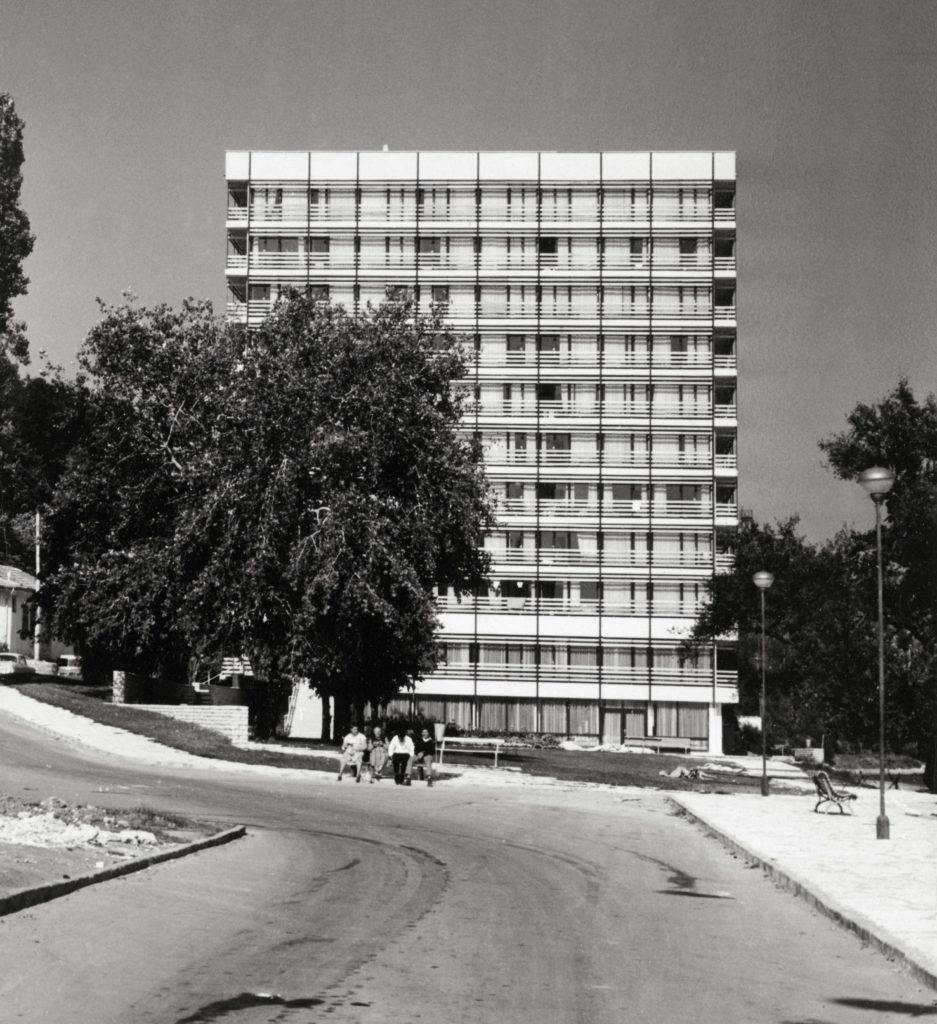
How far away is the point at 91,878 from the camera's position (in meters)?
13.6

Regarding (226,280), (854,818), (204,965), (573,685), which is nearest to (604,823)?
(854,818)

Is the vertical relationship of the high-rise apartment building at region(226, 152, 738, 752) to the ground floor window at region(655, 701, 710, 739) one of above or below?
above

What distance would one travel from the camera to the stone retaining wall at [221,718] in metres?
42.7

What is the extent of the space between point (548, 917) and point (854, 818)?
17807 millimetres

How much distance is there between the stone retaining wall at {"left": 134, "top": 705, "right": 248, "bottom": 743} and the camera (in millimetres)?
42656

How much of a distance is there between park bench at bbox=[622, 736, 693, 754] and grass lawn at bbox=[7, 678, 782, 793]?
28.0 metres

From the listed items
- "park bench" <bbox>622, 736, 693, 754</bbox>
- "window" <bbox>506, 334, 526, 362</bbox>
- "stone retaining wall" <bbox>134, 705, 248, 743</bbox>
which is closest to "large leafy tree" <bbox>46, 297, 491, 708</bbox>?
"stone retaining wall" <bbox>134, 705, 248, 743</bbox>

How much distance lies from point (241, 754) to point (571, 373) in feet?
177

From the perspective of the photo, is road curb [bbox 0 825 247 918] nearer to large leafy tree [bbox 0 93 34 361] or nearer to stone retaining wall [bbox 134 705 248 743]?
stone retaining wall [bbox 134 705 248 743]

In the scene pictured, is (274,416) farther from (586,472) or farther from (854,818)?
(586,472)

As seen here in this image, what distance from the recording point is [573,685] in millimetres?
87188

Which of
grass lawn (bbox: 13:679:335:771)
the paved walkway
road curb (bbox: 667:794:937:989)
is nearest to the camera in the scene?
road curb (bbox: 667:794:937:989)

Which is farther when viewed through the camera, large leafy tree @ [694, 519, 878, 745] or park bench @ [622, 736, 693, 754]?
park bench @ [622, 736, 693, 754]

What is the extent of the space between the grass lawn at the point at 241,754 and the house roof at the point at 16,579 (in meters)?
37.1
